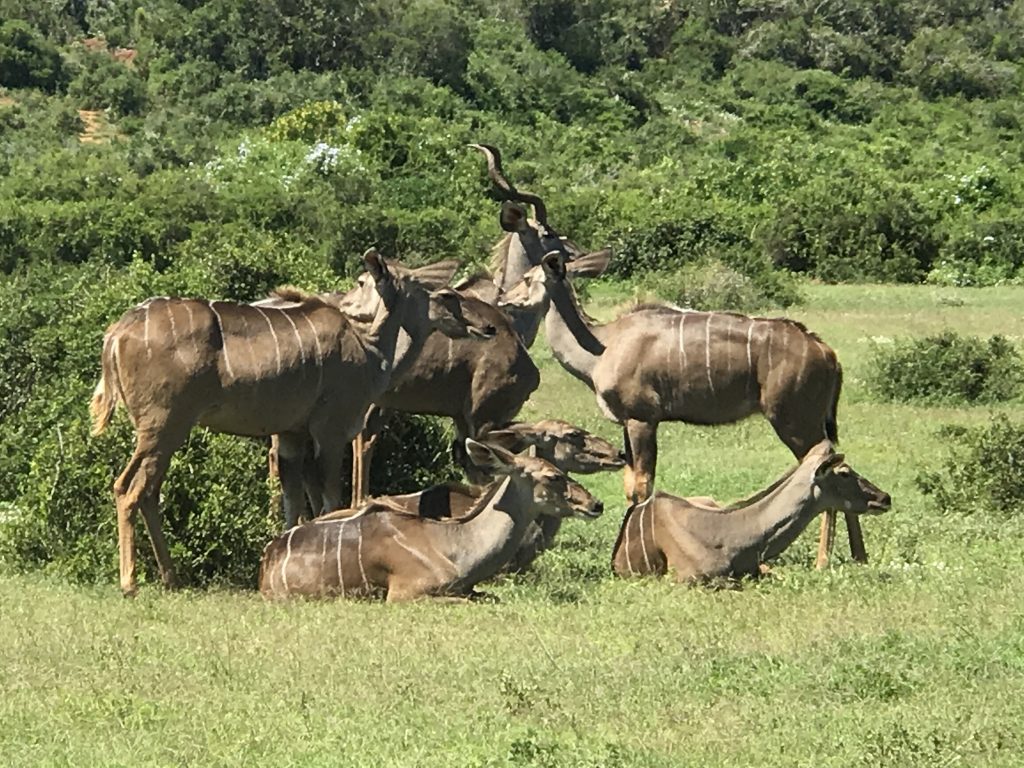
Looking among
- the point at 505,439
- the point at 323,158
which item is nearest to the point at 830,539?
the point at 505,439

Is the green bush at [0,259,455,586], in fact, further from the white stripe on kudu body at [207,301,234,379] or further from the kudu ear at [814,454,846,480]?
the kudu ear at [814,454,846,480]

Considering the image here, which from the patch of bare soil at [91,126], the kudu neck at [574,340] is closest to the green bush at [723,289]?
the kudu neck at [574,340]

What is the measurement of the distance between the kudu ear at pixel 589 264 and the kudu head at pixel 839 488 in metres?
4.01

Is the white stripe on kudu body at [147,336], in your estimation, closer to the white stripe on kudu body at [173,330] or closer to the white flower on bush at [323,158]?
the white stripe on kudu body at [173,330]

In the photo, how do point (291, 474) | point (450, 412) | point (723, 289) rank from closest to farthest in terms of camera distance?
point (291, 474)
point (450, 412)
point (723, 289)

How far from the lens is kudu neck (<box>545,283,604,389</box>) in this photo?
1230 cm

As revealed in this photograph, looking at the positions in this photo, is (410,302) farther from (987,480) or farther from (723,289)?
(723,289)

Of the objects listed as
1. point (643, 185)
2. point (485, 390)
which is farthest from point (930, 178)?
point (485, 390)

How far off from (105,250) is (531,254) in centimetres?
1474

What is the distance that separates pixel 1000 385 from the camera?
18625mm

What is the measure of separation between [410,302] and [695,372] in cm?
191

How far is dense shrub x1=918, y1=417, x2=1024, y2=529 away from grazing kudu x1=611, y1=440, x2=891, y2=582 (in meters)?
2.80

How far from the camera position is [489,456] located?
950cm

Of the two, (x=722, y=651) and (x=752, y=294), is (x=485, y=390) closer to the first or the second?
(x=722, y=651)
